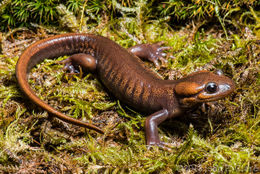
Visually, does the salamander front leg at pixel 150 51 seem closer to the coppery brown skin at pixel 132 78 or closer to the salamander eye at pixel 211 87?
the coppery brown skin at pixel 132 78

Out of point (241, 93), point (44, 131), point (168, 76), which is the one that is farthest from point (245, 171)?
point (44, 131)

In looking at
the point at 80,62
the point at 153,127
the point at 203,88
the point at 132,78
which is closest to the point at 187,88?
the point at 203,88

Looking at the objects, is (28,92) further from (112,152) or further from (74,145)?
(112,152)

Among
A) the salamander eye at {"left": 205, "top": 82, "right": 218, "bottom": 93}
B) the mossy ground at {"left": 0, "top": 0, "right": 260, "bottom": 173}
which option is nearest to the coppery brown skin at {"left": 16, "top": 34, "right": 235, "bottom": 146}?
the salamander eye at {"left": 205, "top": 82, "right": 218, "bottom": 93}

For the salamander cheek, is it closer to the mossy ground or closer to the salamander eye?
the salamander eye

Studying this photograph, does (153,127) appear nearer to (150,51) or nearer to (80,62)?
(150,51)

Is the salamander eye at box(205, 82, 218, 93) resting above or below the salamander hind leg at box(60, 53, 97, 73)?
above
